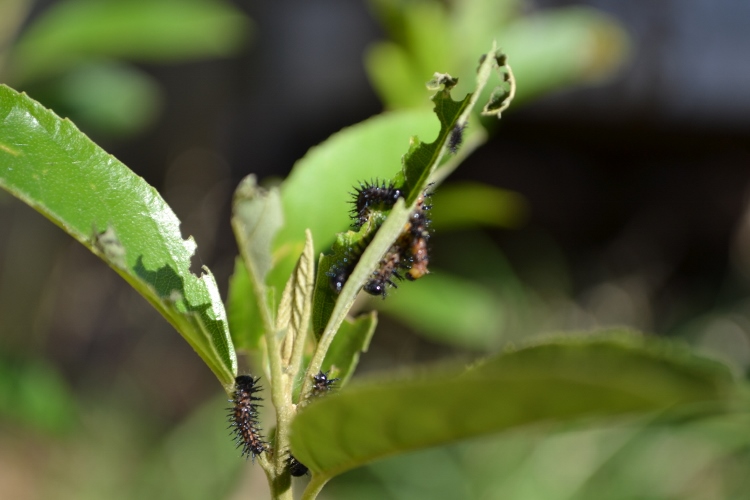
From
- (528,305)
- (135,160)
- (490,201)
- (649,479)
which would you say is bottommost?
(649,479)

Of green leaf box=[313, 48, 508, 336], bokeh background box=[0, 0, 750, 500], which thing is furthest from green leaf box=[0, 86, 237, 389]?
bokeh background box=[0, 0, 750, 500]

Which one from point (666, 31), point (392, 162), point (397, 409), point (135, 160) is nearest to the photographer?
point (397, 409)

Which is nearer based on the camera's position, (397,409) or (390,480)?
(397,409)

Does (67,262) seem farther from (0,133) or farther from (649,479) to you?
(0,133)

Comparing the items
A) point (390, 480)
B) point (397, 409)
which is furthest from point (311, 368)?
point (390, 480)

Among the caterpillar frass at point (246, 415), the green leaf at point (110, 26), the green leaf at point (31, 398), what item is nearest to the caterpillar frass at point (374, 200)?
the caterpillar frass at point (246, 415)

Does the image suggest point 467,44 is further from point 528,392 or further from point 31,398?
point 31,398

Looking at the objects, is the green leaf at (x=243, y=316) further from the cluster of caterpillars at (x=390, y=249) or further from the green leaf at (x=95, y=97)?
the green leaf at (x=95, y=97)

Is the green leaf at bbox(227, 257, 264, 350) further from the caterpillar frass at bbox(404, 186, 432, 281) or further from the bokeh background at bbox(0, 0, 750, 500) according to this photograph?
the bokeh background at bbox(0, 0, 750, 500)
